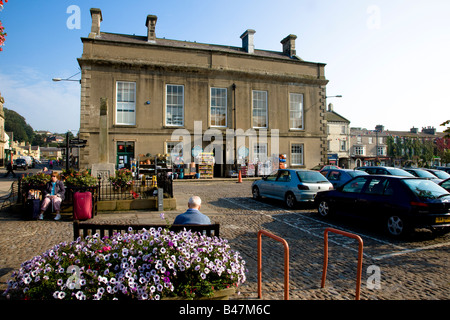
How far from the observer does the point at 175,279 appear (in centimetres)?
320

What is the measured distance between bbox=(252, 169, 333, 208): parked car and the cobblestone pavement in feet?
3.76

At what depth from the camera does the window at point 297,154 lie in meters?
29.5

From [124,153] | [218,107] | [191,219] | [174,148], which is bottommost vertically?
[191,219]

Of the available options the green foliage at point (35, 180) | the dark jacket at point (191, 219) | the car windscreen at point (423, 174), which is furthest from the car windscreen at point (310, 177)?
the green foliage at point (35, 180)

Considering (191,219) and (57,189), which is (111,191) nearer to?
(57,189)

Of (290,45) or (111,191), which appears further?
(290,45)

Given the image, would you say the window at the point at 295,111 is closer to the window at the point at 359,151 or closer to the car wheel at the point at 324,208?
the car wheel at the point at 324,208

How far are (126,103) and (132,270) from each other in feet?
77.0

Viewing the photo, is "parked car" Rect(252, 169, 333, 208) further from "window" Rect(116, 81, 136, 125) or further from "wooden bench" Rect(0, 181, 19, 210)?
"window" Rect(116, 81, 136, 125)

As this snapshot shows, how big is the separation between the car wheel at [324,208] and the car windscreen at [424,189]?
2.58m

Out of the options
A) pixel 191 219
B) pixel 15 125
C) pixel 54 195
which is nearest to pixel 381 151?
pixel 54 195

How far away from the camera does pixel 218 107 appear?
2714 cm

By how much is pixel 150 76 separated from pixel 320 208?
19886 mm

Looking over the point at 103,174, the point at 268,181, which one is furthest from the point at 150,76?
the point at 268,181
